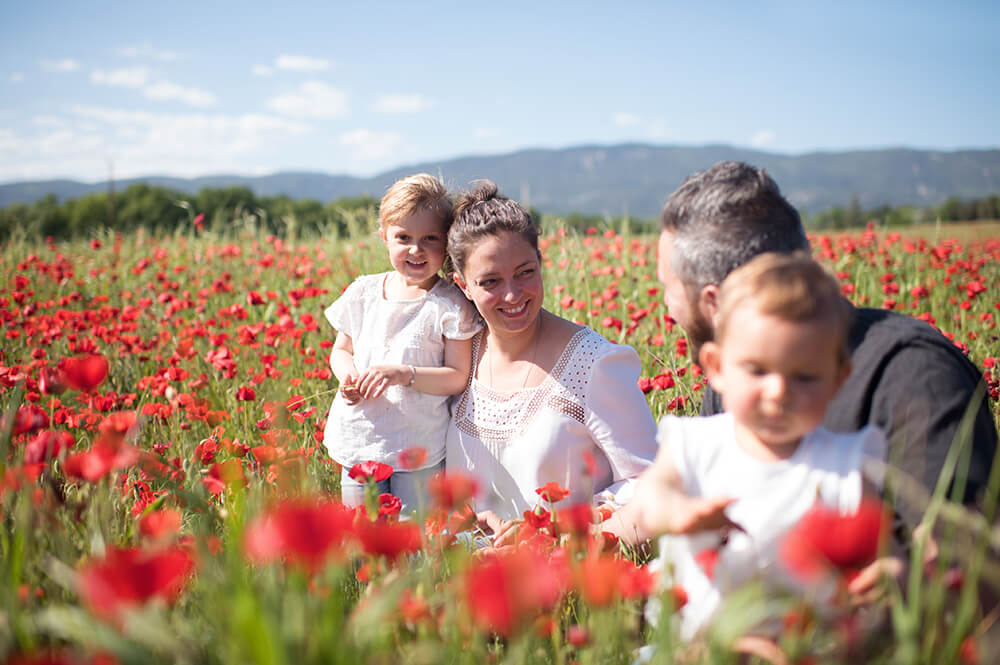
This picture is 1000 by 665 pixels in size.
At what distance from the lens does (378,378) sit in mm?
2705

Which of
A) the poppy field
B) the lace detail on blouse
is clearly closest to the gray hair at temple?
the poppy field

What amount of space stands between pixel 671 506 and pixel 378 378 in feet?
5.53

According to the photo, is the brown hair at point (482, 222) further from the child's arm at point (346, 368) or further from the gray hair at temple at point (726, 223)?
the gray hair at temple at point (726, 223)

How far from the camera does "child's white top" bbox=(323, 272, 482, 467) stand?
2.97 metres

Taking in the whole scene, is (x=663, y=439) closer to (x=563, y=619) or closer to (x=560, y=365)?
(x=563, y=619)

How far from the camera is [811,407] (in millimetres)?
1290

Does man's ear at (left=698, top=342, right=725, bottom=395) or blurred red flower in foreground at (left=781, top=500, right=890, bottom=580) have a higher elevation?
man's ear at (left=698, top=342, right=725, bottom=395)

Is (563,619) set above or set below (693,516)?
below

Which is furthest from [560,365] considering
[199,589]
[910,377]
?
[199,589]

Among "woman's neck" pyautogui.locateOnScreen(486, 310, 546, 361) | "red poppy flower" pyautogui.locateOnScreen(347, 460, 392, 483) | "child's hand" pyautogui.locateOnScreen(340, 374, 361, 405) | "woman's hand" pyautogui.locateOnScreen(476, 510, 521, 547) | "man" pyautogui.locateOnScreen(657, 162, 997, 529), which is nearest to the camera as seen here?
"man" pyautogui.locateOnScreen(657, 162, 997, 529)

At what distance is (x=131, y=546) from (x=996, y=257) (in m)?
8.00

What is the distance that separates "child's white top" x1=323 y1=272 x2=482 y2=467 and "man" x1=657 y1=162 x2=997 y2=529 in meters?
1.14

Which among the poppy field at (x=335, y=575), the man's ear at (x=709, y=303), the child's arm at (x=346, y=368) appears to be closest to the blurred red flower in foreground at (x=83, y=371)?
the poppy field at (x=335, y=575)

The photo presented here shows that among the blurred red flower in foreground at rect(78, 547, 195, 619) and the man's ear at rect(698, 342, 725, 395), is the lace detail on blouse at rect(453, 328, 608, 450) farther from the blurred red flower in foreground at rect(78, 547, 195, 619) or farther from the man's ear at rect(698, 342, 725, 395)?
the blurred red flower in foreground at rect(78, 547, 195, 619)
